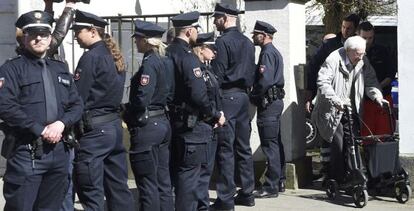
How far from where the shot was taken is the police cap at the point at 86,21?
7404 millimetres

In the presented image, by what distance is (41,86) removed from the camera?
621cm

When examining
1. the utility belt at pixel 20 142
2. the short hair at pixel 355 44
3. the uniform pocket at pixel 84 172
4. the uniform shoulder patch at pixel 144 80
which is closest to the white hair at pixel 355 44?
the short hair at pixel 355 44

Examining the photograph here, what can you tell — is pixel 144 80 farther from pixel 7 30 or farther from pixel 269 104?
pixel 7 30

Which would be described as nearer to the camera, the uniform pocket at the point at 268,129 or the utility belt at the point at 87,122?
the utility belt at the point at 87,122

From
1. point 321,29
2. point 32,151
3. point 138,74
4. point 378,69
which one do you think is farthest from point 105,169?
point 321,29

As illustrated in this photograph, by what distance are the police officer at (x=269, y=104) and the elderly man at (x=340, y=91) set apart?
0.50 meters

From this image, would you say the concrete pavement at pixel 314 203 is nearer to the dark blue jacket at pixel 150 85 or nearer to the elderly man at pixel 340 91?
the elderly man at pixel 340 91

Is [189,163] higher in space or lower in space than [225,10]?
lower

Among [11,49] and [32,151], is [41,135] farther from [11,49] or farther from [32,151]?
[11,49]

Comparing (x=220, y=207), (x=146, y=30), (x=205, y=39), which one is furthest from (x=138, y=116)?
(x=220, y=207)

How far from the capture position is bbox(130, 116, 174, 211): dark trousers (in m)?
7.70

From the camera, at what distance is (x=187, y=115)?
798 cm

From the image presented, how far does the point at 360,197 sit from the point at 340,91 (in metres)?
1.13

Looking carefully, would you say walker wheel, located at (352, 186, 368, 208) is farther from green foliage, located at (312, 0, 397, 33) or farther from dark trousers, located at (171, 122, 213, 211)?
green foliage, located at (312, 0, 397, 33)
